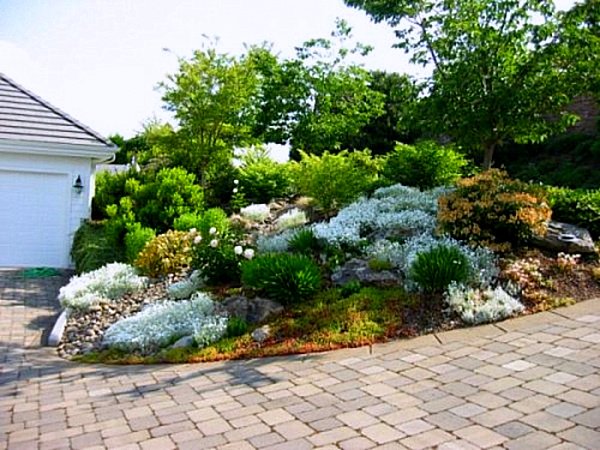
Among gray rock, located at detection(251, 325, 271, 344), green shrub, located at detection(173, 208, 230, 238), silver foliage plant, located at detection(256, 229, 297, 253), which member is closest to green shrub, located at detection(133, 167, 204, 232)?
green shrub, located at detection(173, 208, 230, 238)

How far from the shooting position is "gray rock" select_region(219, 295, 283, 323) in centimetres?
614

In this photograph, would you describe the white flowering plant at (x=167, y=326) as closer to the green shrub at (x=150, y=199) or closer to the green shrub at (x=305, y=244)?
the green shrub at (x=305, y=244)

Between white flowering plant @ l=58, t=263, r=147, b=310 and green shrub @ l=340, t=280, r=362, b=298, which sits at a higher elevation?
green shrub @ l=340, t=280, r=362, b=298

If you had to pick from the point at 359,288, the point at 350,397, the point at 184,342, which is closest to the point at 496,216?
the point at 359,288

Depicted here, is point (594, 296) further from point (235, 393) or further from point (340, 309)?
point (235, 393)

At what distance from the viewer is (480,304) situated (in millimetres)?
5617

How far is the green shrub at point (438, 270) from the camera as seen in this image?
5855mm

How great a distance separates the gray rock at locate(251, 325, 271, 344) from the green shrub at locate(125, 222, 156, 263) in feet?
14.6

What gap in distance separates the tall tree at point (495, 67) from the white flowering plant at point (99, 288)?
5.29m

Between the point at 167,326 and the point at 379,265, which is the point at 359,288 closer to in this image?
the point at 379,265

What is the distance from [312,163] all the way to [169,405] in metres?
7.46

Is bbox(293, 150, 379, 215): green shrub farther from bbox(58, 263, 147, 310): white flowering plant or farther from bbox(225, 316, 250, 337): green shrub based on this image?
bbox(225, 316, 250, 337): green shrub

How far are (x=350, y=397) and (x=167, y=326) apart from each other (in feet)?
9.30

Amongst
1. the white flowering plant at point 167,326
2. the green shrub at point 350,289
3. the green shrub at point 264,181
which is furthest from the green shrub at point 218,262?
the green shrub at point 264,181
